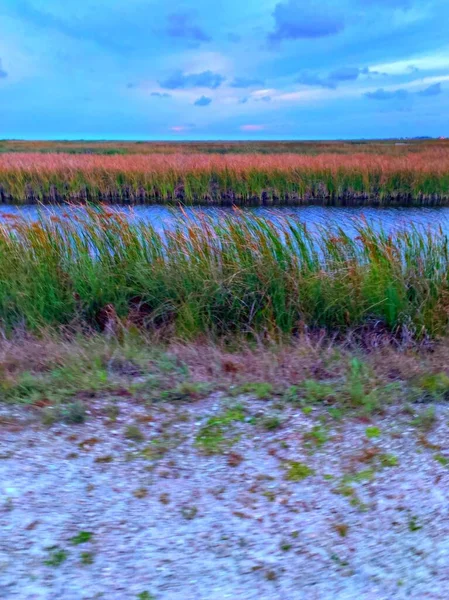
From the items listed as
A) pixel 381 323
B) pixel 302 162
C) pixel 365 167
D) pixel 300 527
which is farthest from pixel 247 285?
pixel 302 162

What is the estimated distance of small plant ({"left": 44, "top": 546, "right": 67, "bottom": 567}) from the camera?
7.11 ft

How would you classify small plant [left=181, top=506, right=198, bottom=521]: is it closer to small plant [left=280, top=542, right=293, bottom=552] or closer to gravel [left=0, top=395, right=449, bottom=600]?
gravel [left=0, top=395, right=449, bottom=600]

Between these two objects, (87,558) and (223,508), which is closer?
(87,558)

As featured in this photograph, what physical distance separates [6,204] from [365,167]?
16053mm

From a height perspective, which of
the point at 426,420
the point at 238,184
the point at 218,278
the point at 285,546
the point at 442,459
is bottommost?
the point at 285,546

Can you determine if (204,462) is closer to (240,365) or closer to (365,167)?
(240,365)

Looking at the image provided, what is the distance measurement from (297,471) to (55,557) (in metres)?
1.40

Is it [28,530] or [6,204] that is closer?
[28,530]

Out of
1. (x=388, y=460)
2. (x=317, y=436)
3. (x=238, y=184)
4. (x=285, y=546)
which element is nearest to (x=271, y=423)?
(x=317, y=436)

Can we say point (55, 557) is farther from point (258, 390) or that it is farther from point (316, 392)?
point (316, 392)

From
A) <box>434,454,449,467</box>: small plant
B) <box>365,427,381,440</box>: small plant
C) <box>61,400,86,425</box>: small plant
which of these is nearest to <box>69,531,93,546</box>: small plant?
<box>61,400,86,425</box>: small plant

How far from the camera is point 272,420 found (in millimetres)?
3367

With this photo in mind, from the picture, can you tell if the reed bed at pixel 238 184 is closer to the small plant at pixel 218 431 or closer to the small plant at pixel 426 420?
the small plant at pixel 218 431

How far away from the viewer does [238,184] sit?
68.5 ft
